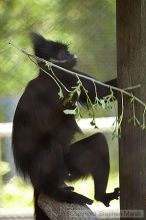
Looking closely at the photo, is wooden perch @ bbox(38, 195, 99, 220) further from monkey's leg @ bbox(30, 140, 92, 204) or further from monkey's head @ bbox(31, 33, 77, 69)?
monkey's head @ bbox(31, 33, 77, 69)

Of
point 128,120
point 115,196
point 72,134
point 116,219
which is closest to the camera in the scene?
point 128,120

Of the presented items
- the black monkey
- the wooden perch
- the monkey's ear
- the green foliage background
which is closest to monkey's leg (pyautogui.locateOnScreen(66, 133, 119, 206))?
the black monkey

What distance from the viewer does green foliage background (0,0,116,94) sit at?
5.36 feet

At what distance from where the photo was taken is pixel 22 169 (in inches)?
70.2

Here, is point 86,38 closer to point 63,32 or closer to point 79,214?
point 63,32

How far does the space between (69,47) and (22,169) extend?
0.52 metres

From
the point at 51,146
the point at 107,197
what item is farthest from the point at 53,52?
the point at 107,197

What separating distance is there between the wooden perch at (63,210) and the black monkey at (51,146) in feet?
0.09

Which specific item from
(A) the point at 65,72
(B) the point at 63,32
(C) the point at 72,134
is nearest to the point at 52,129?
(C) the point at 72,134

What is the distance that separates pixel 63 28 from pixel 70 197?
0.64 meters

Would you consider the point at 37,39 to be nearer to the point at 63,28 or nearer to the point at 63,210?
the point at 63,28

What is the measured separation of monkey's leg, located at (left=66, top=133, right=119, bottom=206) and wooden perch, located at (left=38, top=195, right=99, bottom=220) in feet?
0.40

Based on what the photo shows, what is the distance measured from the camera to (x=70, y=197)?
1.72 m

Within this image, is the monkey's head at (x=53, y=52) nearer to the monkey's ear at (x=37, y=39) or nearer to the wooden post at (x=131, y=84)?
the monkey's ear at (x=37, y=39)
